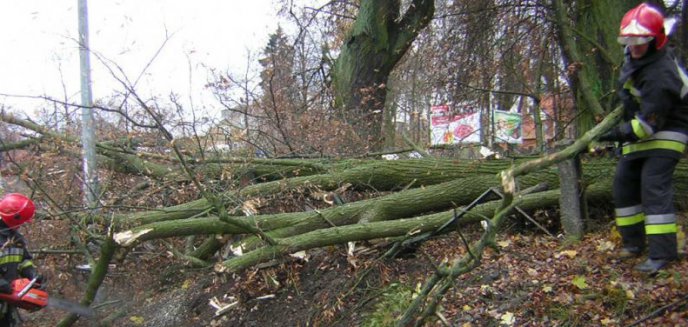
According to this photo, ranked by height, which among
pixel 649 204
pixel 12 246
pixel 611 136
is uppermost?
pixel 611 136

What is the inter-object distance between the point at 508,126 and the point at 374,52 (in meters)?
2.61

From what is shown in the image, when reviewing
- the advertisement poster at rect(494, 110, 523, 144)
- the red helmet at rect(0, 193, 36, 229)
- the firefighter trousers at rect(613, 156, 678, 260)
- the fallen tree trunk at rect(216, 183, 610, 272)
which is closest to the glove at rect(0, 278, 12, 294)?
the red helmet at rect(0, 193, 36, 229)

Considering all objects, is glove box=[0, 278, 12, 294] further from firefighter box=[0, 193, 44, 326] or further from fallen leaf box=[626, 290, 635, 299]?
fallen leaf box=[626, 290, 635, 299]

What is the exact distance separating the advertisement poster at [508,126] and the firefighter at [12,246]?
563 cm

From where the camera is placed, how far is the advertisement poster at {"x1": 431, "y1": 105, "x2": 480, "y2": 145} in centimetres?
758

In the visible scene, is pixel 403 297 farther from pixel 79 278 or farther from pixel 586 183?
pixel 79 278

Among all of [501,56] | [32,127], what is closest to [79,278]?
[32,127]

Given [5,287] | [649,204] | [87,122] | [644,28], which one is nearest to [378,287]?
[649,204]

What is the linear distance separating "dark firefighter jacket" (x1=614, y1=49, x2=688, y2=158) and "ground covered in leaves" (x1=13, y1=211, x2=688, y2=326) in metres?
0.72

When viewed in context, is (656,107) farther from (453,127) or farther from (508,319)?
(453,127)

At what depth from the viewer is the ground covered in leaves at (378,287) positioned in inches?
128

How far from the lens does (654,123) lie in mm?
3242

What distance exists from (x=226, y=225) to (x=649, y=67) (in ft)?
10.9

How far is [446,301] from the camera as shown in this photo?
388 cm
